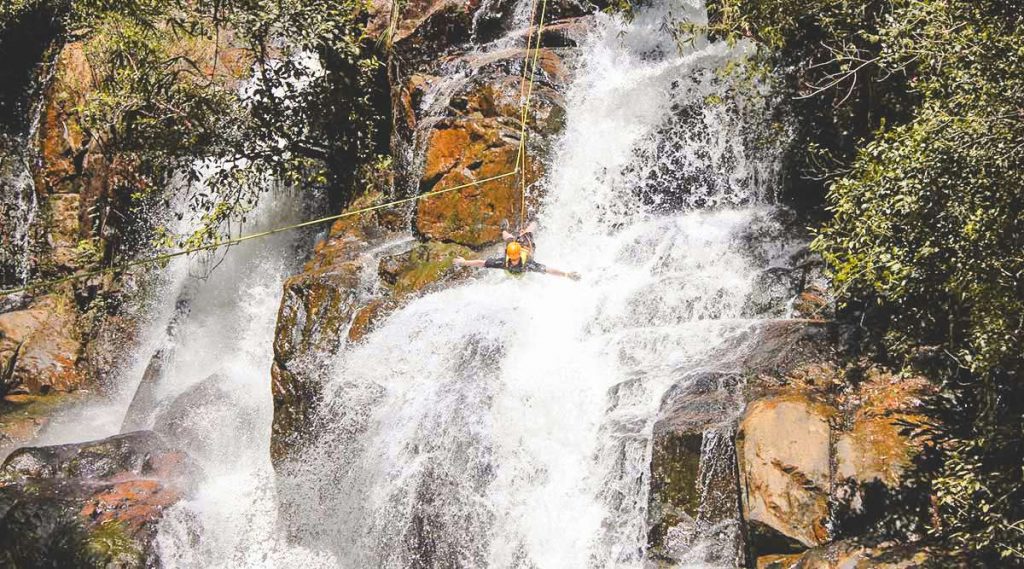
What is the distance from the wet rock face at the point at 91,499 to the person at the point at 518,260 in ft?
14.3

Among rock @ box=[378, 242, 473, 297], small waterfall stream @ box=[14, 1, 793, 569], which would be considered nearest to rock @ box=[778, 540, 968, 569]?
small waterfall stream @ box=[14, 1, 793, 569]

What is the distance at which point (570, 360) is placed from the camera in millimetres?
8906

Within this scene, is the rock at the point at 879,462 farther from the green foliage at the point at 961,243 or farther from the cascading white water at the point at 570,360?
the cascading white water at the point at 570,360

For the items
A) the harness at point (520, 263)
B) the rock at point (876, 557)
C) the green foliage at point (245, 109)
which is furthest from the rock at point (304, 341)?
the rock at point (876, 557)

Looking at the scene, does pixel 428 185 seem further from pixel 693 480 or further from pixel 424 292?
pixel 693 480

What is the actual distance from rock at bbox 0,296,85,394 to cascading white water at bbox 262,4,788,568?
22.4ft

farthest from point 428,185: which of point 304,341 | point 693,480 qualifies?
point 693,480

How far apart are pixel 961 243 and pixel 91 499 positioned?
8.88m

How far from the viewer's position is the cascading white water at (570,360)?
25.3ft

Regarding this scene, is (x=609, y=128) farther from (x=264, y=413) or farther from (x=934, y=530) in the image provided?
(x=934, y=530)

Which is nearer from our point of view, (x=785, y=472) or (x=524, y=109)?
(x=785, y=472)

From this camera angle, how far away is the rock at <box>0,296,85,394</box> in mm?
13828

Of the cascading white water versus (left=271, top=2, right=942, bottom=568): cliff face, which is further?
the cascading white water

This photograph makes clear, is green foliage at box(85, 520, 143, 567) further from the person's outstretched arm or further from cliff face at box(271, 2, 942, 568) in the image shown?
the person's outstretched arm
